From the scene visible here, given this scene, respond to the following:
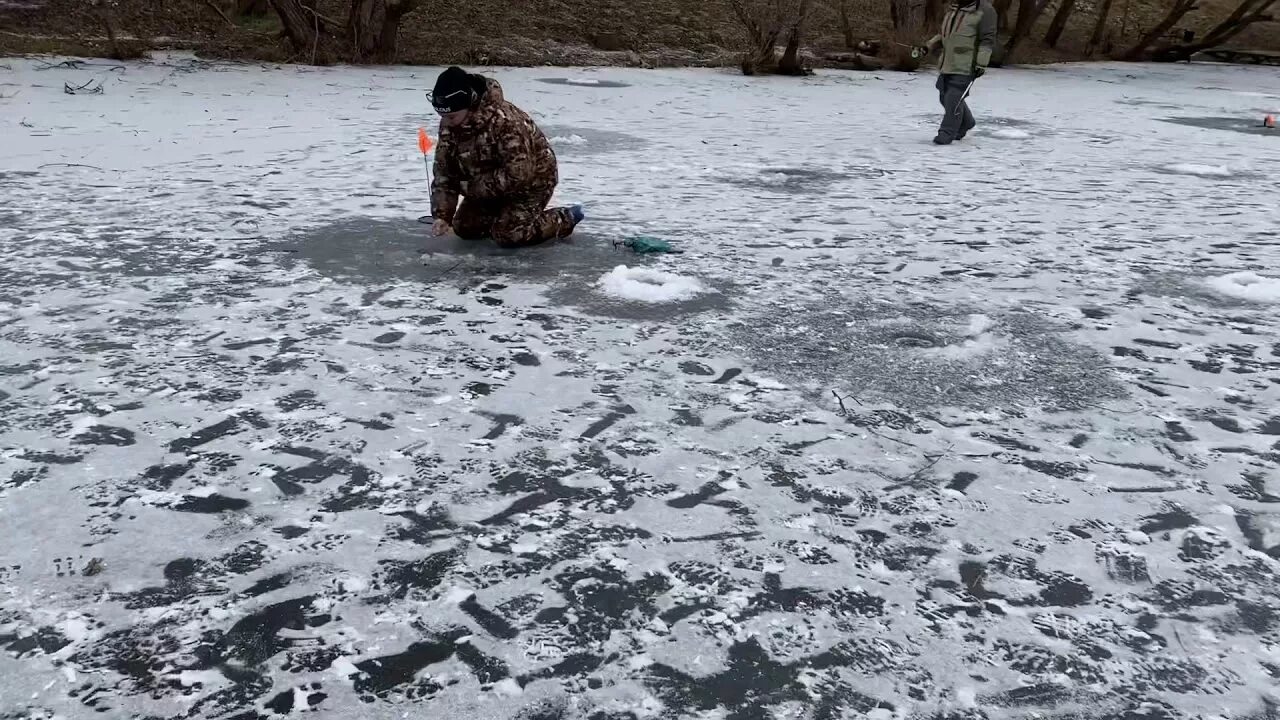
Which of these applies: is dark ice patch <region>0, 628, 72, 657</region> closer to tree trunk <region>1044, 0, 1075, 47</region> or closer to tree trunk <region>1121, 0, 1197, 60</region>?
tree trunk <region>1044, 0, 1075, 47</region>

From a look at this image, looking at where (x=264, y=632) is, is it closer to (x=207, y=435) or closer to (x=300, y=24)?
(x=207, y=435)

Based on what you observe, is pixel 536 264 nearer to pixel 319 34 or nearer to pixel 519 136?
pixel 519 136

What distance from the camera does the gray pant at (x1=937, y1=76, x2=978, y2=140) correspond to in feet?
33.1

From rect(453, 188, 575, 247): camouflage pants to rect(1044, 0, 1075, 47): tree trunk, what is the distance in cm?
2164

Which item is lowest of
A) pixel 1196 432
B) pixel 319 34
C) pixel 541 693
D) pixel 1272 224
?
pixel 541 693

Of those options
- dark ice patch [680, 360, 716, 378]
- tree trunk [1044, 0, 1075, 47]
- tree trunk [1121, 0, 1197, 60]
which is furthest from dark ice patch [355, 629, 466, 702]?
tree trunk [1121, 0, 1197, 60]

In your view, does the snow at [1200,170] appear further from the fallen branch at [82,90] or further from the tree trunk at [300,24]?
the tree trunk at [300,24]

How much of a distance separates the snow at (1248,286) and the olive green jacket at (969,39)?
5163mm

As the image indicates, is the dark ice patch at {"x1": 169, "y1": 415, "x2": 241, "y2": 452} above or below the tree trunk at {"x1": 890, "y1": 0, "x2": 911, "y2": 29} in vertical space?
below

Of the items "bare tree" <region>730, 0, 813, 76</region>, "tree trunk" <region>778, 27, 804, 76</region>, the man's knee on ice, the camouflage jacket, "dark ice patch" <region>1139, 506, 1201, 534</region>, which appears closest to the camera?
"dark ice patch" <region>1139, 506, 1201, 534</region>

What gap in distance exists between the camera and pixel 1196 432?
3709 mm

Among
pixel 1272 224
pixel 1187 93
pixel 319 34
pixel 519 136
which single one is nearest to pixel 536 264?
pixel 519 136

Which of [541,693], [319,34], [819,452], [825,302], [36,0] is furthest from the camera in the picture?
[36,0]

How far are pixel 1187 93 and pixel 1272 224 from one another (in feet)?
38.1
